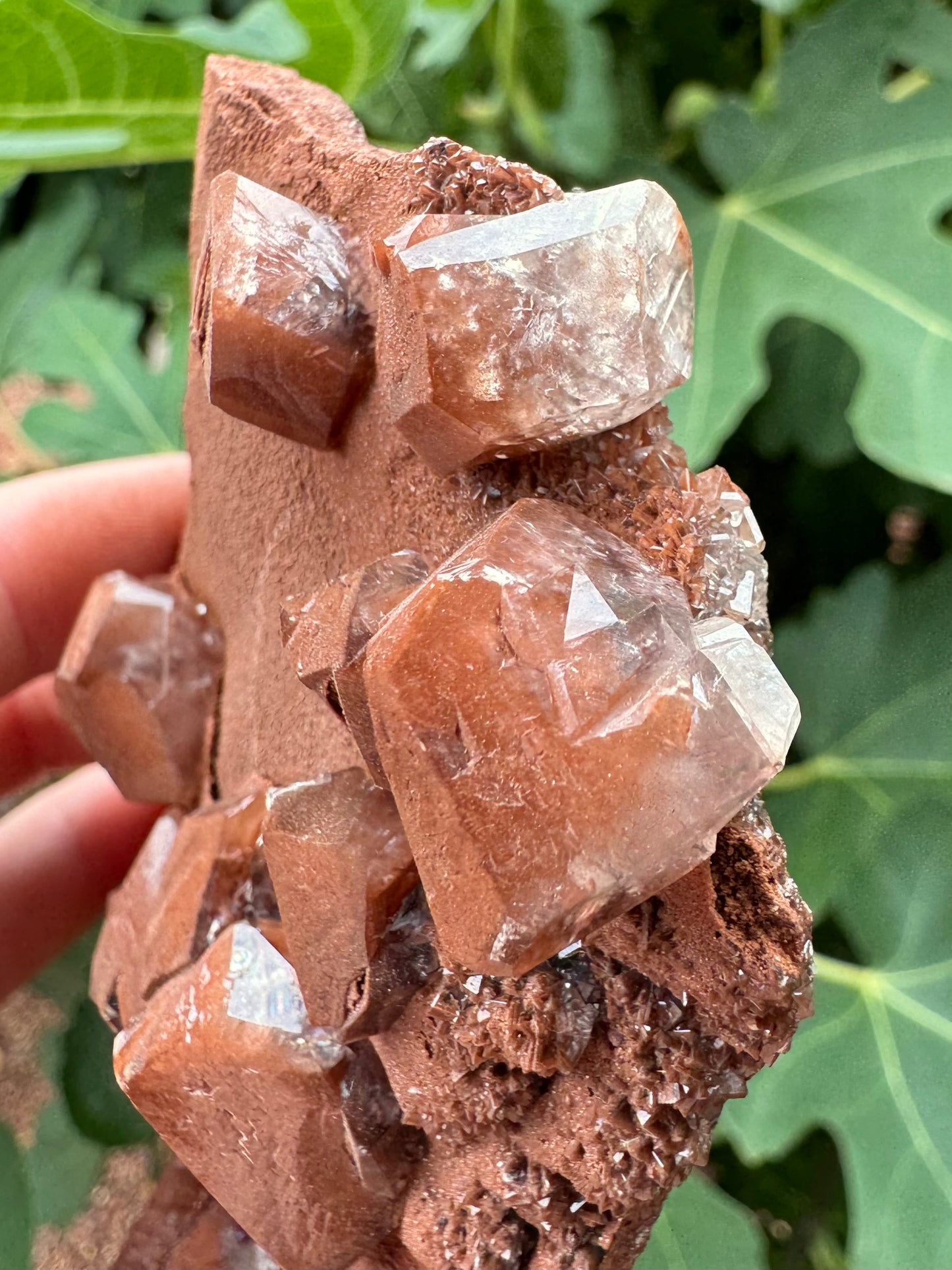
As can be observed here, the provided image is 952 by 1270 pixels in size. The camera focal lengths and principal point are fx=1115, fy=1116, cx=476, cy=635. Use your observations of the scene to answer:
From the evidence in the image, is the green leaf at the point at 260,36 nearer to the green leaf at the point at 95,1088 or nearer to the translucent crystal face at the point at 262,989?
the translucent crystal face at the point at 262,989

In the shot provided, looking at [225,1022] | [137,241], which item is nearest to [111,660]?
[225,1022]

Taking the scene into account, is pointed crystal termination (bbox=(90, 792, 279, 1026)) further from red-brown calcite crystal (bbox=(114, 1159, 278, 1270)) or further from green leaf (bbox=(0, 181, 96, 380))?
green leaf (bbox=(0, 181, 96, 380))

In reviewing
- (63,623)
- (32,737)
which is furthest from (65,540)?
(32,737)

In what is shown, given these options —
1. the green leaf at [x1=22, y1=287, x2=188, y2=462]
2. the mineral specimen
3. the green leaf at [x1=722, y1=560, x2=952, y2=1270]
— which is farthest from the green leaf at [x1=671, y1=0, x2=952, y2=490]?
the green leaf at [x1=22, y1=287, x2=188, y2=462]

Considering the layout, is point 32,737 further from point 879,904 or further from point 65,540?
point 879,904

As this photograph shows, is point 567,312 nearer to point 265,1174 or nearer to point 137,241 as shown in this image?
point 265,1174

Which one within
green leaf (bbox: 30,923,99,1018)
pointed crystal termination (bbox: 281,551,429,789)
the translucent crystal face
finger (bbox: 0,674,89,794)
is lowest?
green leaf (bbox: 30,923,99,1018)

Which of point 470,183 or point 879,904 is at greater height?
point 470,183
